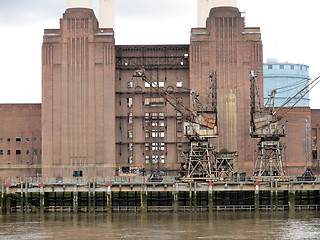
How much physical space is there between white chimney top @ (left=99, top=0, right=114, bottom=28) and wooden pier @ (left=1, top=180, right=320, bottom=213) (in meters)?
60.1

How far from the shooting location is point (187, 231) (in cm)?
6097

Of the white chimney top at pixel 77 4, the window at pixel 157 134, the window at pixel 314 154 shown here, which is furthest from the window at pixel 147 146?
the window at pixel 314 154

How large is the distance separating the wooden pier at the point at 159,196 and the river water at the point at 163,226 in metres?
2.42

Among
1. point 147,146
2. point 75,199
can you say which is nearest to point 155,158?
Answer: point 147,146

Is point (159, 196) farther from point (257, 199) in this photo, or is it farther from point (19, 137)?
point (19, 137)

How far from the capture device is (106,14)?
438 ft

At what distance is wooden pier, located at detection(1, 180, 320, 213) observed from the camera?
252 feet

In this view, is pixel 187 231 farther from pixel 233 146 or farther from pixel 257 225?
pixel 233 146

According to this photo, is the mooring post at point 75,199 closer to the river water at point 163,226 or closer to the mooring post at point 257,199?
the river water at point 163,226

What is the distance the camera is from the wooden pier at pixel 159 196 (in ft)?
252

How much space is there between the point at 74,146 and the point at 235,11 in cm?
3536

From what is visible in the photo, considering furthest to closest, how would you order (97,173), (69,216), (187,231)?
(97,173) → (69,216) → (187,231)

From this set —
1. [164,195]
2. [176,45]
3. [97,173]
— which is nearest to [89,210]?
[164,195]

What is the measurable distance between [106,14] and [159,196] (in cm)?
6345
